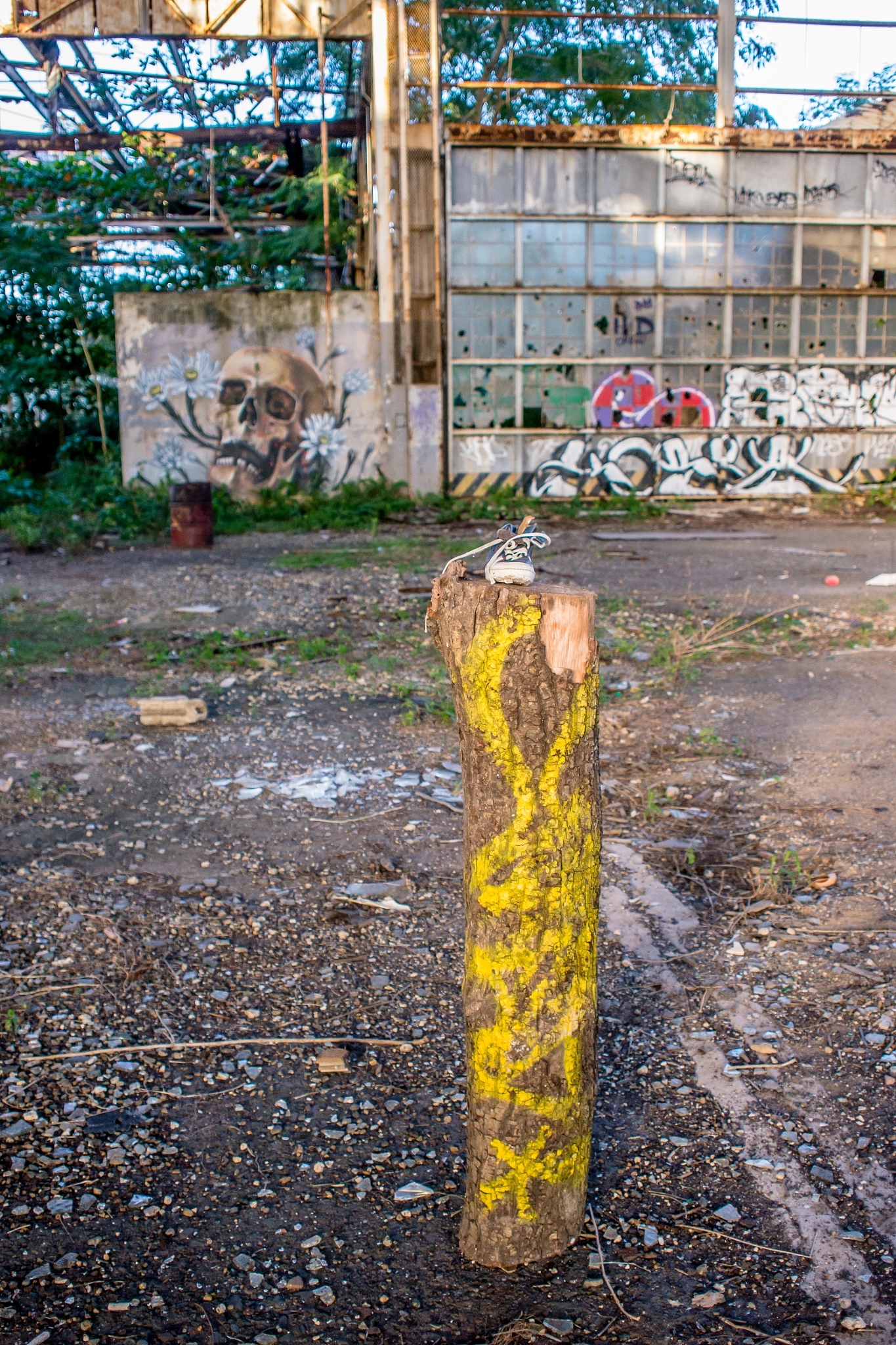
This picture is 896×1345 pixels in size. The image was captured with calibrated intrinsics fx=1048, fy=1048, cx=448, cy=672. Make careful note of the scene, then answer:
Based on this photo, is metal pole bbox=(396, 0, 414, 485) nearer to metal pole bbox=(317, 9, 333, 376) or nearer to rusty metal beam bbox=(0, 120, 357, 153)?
metal pole bbox=(317, 9, 333, 376)

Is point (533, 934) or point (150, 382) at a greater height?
point (150, 382)

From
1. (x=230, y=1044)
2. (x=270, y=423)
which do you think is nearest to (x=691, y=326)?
(x=270, y=423)

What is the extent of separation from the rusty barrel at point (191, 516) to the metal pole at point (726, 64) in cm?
772

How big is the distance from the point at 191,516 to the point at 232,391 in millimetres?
3252

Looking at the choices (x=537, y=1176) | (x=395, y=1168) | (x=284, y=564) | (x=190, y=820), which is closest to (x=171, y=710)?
(x=190, y=820)

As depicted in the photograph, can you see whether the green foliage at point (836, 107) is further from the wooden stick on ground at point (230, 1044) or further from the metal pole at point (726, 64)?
the wooden stick on ground at point (230, 1044)

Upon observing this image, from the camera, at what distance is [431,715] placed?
5020 mm

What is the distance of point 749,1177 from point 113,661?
4.84m

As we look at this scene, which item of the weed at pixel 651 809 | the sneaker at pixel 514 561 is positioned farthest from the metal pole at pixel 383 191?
the sneaker at pixel 514 561

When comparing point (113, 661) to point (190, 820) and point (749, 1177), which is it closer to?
point (190, 820)

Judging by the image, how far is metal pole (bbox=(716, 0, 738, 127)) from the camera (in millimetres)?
12211

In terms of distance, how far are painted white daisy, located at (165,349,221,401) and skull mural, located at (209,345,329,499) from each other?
0.13m

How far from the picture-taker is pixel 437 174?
1214 cm

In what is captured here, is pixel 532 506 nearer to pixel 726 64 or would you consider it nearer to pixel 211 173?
pixel 726 64
